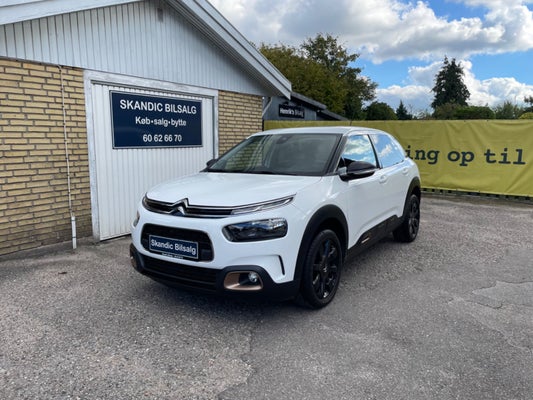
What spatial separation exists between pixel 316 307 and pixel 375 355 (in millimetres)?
767

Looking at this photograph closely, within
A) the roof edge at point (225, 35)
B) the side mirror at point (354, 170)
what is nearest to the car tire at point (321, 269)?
the side mirror at point (354, 170)

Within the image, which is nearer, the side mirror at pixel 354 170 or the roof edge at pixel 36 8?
the side mirror at pixel 354 170

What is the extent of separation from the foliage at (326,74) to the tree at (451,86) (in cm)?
2296

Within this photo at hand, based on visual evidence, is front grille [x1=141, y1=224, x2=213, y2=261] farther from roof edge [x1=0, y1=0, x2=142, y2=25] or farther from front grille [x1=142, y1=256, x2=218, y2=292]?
roof edge [x1=0, y1=0, x2=142, y2=25]

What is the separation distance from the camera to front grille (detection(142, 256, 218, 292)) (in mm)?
3215

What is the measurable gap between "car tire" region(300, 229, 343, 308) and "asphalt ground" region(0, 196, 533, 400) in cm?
16

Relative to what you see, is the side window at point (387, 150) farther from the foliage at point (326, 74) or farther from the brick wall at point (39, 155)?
the foliage at point (326, 74)

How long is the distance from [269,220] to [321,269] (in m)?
0.82

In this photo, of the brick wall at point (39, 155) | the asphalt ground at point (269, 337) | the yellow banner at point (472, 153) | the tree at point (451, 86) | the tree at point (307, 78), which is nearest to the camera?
the asphalt ground at point (269, 337)

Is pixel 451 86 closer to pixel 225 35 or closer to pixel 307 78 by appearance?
pixel 307 78

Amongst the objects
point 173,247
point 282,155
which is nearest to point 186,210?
point 173,247

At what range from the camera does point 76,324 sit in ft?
11.4

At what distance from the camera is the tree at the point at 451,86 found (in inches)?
2456

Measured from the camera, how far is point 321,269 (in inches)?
143
